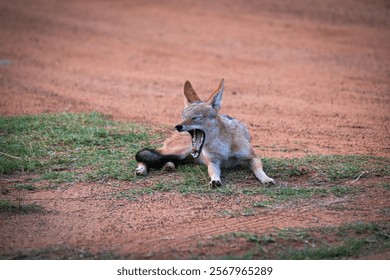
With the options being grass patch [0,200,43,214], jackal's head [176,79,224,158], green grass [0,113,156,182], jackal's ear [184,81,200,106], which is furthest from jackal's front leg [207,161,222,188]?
grass patch [0,200,43,214]

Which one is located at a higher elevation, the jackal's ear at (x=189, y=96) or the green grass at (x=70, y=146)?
the jackal's ear at (x=189, y=96)

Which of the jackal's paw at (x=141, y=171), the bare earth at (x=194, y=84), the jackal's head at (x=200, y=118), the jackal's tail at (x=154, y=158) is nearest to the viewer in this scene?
the bare earth at (x=194, y=84)

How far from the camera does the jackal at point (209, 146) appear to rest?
7.01 m

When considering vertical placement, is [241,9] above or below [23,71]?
above

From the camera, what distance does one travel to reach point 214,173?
6.92 m

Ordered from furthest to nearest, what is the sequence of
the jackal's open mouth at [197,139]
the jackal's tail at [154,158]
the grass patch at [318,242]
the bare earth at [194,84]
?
the jackal's tail at [154,158]
the jackal's open mouth at [197,139]
the bare earth at [194,84]
the grass patch at [318,242]

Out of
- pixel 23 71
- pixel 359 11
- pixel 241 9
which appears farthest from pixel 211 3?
pixel 23 71

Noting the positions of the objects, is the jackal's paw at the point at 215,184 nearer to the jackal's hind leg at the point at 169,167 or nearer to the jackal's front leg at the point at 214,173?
the jackal's front leg at the point at 214,173

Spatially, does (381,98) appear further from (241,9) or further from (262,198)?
(241,9)

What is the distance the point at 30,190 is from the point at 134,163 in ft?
4.99

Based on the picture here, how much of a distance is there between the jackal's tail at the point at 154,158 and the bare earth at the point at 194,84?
31cm

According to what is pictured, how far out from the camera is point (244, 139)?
24.6 feet

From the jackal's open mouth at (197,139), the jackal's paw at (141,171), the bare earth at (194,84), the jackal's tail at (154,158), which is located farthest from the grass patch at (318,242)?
the jackal's tail at (154,158)

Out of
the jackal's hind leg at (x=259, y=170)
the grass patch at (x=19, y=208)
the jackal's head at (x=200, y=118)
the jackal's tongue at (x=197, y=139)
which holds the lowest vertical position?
the grass patch at (x=19, y=208)
